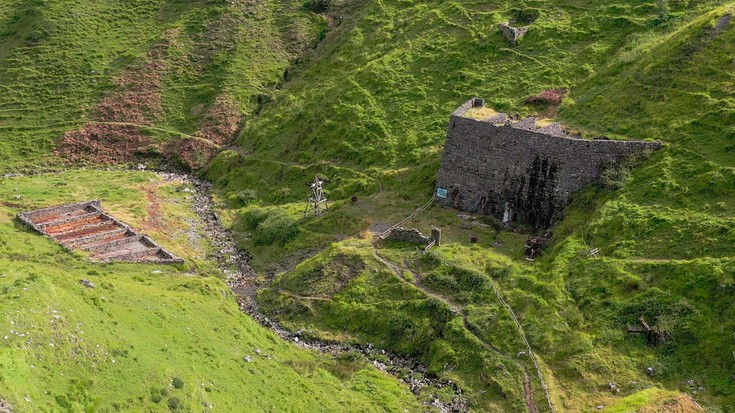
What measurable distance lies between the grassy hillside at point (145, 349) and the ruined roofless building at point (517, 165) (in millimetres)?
16451

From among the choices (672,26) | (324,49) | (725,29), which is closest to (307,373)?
(725,29)

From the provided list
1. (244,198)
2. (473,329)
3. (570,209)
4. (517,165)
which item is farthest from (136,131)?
(473,329)

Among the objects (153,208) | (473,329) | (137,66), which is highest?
(137,66)

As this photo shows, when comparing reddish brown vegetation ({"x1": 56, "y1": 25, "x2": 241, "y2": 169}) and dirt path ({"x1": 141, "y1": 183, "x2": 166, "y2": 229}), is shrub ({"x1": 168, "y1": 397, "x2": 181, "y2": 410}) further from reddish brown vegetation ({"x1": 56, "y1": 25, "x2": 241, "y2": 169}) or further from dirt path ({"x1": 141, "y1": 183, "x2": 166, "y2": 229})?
reddish brown vegetation ({"x1": 56, "y1": 25, "x2": 241, "y2": 169})

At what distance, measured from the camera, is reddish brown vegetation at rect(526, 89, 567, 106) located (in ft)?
193

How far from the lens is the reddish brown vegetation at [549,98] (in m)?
58.7

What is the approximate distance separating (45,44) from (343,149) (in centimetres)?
4301

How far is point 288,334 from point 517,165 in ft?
60.7

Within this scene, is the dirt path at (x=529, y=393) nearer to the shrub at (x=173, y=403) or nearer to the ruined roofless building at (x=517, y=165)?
the ruined roofless building at (x=517, y=165)

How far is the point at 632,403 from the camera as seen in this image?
35344 millimetres

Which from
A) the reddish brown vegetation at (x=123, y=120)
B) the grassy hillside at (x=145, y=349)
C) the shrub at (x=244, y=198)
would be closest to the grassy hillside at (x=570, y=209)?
the shrub at (x=244, y=198)

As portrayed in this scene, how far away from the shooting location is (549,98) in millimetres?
59094

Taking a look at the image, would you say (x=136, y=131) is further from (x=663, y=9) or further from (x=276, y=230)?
(x=663, y=9)

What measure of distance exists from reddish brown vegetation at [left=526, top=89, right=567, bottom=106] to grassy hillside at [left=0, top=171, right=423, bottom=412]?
26.6 metres
